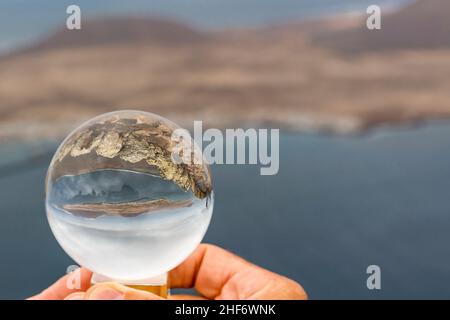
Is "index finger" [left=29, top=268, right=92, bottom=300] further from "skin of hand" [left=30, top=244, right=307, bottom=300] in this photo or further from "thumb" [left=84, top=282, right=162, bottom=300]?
"thumb" [left=84, top=282, right=162, bottom=300]

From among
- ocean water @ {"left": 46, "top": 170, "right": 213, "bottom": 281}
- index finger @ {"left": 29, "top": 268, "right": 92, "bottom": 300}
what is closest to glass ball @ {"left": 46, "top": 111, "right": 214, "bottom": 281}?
ocean water @ {"left": 46, "top": 170, "right": 213, "bottom": 281}

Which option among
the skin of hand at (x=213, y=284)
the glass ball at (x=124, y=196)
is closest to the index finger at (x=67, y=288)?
the skin of hand at (x=213, y=284)

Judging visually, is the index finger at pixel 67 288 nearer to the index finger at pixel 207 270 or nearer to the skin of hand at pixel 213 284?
the skin of hand at pixel 213 284

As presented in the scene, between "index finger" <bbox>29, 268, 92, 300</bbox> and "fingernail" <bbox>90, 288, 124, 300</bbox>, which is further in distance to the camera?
"index finger" <bbox>29, 268, 92, 300</bbox>

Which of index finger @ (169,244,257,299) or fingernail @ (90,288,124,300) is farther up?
fingernail @ (90,288,124,300)

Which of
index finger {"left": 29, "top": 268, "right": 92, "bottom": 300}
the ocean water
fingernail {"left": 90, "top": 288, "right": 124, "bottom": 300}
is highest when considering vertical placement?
the ocean water

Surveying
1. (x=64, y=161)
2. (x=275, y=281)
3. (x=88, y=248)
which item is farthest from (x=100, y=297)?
(x=275, y=281)
